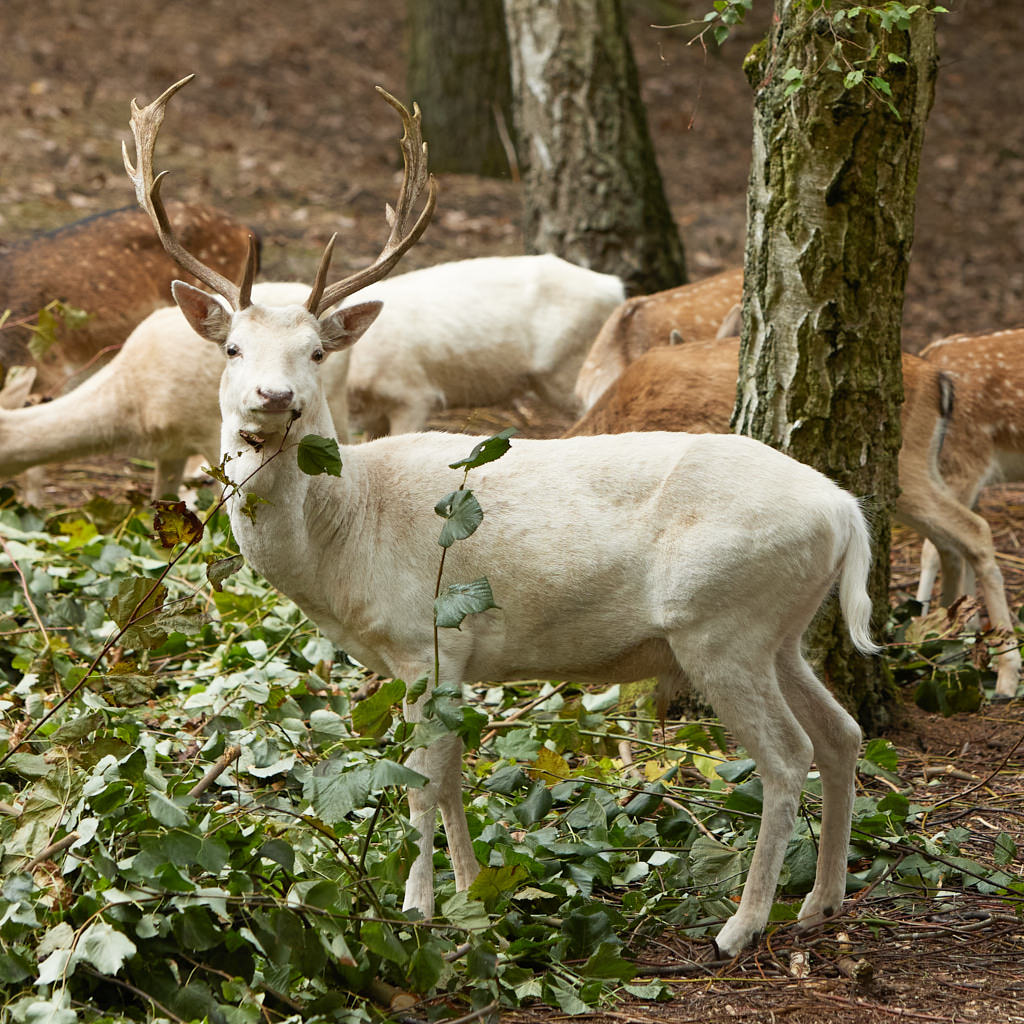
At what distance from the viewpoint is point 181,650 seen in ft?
17.8

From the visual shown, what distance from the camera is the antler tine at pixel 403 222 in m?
3.76

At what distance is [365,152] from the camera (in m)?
14.1

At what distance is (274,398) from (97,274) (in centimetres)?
558

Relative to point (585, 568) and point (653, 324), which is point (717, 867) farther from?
point (653, 324)

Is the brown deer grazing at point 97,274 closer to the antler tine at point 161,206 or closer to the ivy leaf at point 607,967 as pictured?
the antler tine at point 161,206

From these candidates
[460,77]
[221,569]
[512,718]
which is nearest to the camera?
[221,569]

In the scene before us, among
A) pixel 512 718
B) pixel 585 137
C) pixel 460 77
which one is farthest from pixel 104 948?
pixel 460 77

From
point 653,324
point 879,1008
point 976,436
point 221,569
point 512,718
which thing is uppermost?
point 221,569

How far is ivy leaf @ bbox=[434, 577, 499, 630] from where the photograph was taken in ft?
10.4

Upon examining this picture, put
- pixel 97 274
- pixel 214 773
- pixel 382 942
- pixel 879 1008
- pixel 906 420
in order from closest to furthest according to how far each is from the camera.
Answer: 1. pixel 382 942
2. pixel 879 1008
3. pixel 214 773
4. pixel 906 420
5. pixel 97 274

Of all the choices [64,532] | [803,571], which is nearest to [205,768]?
[803,571]

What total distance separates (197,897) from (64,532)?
4.10 m

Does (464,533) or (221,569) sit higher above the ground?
(464,533)

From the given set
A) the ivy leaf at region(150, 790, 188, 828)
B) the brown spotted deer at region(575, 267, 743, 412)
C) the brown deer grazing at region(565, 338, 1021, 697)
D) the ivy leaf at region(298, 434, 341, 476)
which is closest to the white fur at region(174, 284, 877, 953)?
the ivy leaf at region(298, 434, 341, 476)
